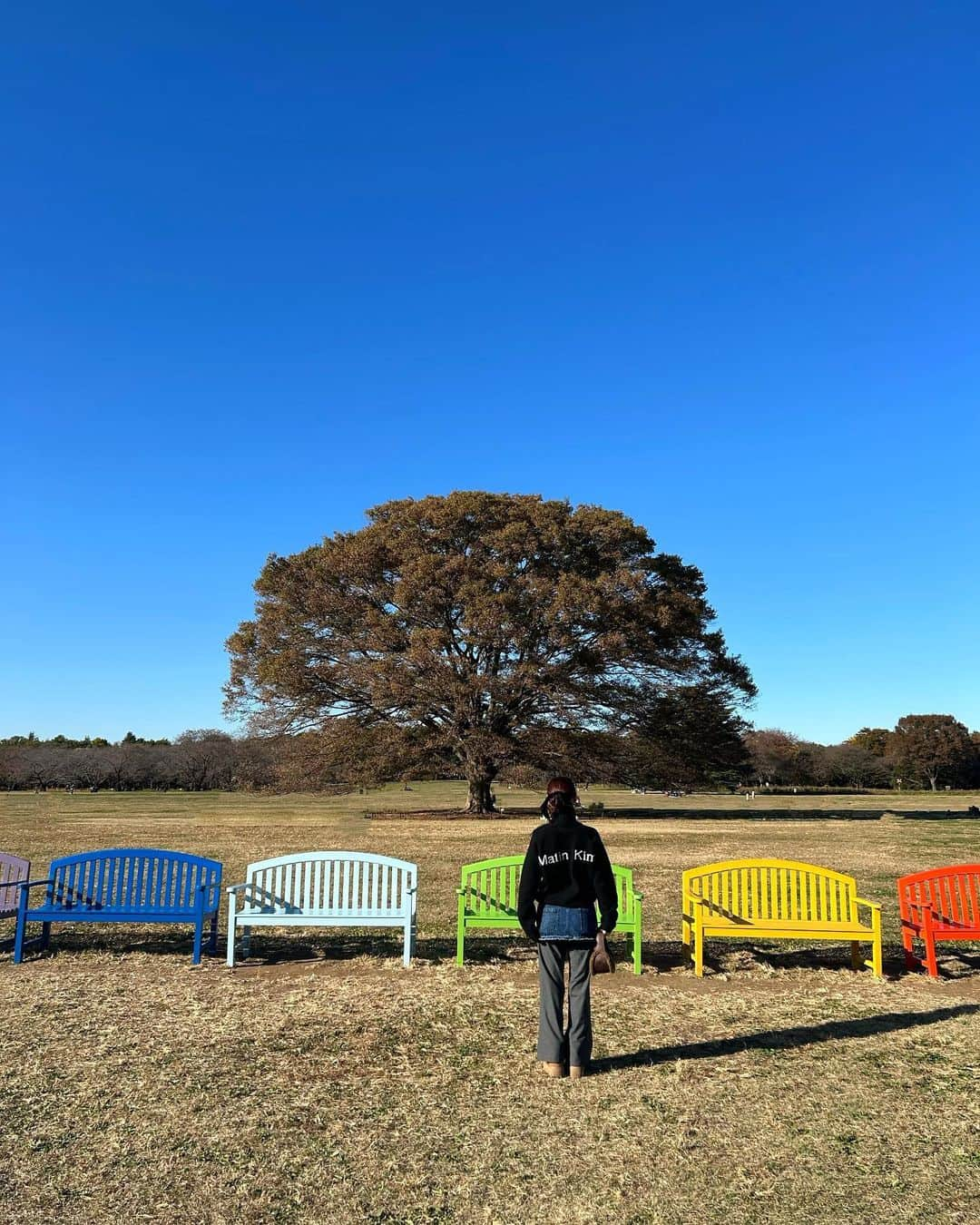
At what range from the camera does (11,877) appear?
930 cm

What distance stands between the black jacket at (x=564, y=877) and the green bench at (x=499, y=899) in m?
2.47

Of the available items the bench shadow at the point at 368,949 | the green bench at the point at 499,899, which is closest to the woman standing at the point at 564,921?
the green bench at the point at 499,899

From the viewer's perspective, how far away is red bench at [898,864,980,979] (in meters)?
8.13

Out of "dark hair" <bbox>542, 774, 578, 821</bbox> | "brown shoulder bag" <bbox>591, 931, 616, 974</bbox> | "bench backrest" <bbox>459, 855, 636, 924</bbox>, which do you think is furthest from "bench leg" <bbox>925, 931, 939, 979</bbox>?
"dark hair" <bbox>542, 774, 578, 821</bbox>

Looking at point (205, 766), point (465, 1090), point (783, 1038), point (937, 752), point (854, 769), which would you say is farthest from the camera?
point (854, 769)

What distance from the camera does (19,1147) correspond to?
4348mm

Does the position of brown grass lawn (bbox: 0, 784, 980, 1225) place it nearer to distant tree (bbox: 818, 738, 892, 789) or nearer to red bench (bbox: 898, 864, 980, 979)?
red bench (bbox: 898, 864, 980, 979)

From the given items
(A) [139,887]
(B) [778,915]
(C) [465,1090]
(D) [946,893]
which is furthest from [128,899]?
(D) [946,893]

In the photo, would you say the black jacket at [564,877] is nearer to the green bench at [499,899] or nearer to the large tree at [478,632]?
the green bench at [499,899]

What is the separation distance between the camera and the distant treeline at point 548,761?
108 feet

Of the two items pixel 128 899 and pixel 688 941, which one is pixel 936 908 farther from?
pixel 128 899

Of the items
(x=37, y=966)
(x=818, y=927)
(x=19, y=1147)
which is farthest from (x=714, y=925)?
(x=37, y=966)

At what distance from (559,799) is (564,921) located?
73 cm

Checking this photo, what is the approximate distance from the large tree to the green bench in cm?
2168
